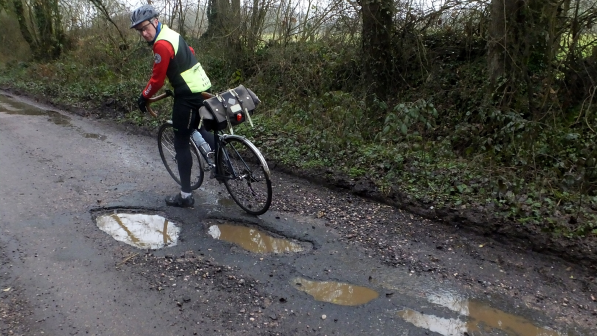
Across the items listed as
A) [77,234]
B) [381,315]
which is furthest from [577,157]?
[77,234]

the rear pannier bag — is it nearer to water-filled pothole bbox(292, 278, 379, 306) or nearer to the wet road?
the wet road

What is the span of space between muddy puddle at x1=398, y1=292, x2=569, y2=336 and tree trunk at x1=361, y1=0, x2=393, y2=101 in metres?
6.06

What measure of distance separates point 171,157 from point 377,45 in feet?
16.1

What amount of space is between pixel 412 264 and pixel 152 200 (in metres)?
3.20

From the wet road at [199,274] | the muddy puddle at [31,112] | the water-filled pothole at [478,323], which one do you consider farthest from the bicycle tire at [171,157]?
the water-filled pothole at [478,323]

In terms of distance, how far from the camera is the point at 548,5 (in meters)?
6.77

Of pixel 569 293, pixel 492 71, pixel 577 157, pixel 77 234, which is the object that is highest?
pixel 492 71

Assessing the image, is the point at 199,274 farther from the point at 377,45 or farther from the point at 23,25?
the point at 23,25

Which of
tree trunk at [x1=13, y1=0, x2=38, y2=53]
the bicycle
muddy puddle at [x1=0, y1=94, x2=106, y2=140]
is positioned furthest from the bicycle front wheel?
tree trunk at [x1=13, y1=0, x2=38, y2=53]

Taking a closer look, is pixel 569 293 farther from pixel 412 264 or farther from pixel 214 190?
pixel 214 190

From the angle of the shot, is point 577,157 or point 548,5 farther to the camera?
point 548,5

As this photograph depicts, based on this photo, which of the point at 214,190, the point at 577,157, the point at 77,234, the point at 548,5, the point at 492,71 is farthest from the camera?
the point at 492,71

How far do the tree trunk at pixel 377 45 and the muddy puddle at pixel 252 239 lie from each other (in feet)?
16.9

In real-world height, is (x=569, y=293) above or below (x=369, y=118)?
below
